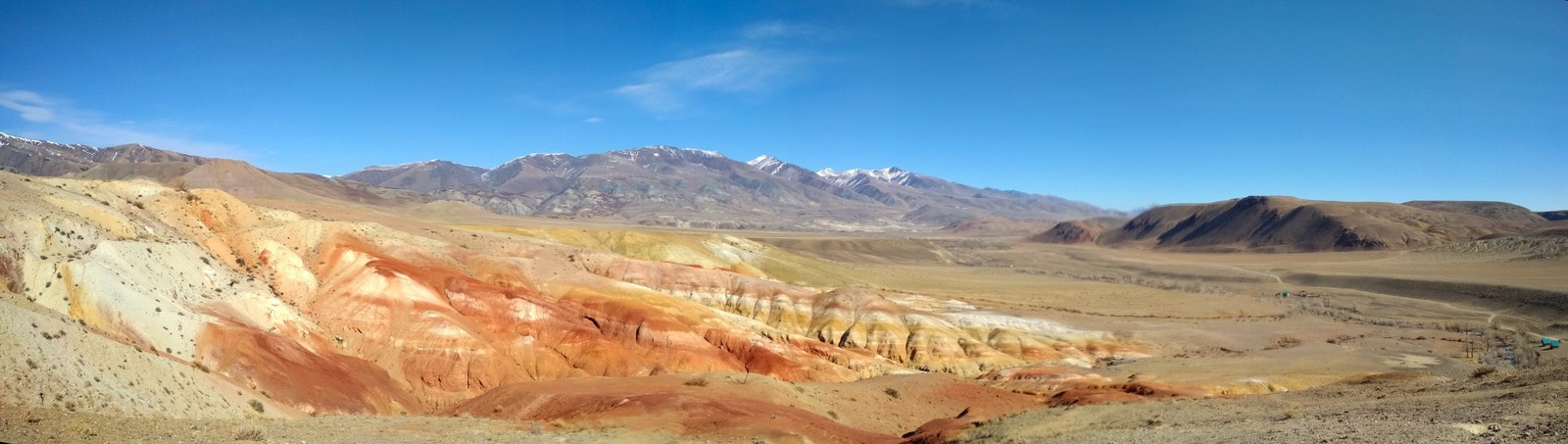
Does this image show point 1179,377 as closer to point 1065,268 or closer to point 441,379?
point 441,379

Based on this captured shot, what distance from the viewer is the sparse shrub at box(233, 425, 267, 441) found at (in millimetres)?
15848

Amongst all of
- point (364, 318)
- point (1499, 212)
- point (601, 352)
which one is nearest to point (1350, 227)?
point (1499, 212)

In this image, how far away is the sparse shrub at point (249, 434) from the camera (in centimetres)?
1585

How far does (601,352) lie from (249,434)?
26.1 meters

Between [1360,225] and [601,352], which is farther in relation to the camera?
[1360,225]

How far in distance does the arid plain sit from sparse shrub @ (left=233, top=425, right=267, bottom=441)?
115 millimetres

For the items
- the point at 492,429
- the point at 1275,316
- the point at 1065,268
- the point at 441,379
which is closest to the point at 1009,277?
the point at 1065,268

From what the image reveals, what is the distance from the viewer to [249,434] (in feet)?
52.8

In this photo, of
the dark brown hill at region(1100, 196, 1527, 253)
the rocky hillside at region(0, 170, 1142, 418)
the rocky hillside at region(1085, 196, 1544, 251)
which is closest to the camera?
the rocky hillside at region(0, 170, 1142, 418)

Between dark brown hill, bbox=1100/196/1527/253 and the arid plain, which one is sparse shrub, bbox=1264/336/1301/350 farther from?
dark brown hill, bbox=1100/196/1527/253

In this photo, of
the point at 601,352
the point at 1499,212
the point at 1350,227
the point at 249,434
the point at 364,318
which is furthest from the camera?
the point at 1499,212

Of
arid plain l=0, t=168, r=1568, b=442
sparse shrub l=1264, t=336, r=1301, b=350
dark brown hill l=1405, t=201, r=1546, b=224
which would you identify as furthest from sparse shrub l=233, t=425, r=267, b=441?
dark brown hill l=1405, t=201, r=1546, b=224

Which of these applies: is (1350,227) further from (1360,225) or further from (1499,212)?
(1499,212)

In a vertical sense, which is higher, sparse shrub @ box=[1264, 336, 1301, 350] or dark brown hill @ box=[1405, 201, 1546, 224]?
dark brown hill @ box=[1405, 201, 1546, 224]
